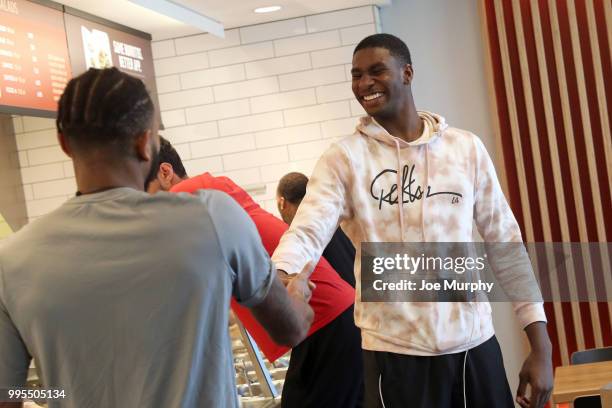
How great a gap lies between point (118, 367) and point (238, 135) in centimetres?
465

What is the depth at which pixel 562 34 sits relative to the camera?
5.79 metres

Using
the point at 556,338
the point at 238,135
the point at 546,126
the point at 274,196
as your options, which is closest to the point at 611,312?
the point at 556,338

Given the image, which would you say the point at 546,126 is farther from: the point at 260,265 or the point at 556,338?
the point at 260,265

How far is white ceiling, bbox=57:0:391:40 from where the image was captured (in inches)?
175

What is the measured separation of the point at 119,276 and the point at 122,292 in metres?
0.02

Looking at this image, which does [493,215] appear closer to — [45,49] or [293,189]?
[293,189]

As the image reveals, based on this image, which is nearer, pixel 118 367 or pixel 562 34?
pixel 118 367

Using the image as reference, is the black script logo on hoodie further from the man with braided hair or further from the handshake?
the man with braided hair

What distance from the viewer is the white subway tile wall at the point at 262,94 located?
19.1 ft

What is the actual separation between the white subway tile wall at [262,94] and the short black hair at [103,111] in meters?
4.49

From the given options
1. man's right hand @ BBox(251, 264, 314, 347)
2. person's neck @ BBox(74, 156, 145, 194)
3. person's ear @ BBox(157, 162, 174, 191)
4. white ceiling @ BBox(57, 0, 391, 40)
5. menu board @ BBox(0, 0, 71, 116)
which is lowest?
man's right hand @ BBox(251, 264, 314, 347)

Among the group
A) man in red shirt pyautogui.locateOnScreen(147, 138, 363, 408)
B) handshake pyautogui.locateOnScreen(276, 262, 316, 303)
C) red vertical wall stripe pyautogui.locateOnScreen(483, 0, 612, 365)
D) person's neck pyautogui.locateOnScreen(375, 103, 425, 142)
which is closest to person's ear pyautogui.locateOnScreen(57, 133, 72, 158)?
handshake pyautogui.locateOnScreen(276, 262, 316, 303)

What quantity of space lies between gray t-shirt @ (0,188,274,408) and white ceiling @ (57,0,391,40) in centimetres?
317

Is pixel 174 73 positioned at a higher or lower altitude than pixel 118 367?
higher
